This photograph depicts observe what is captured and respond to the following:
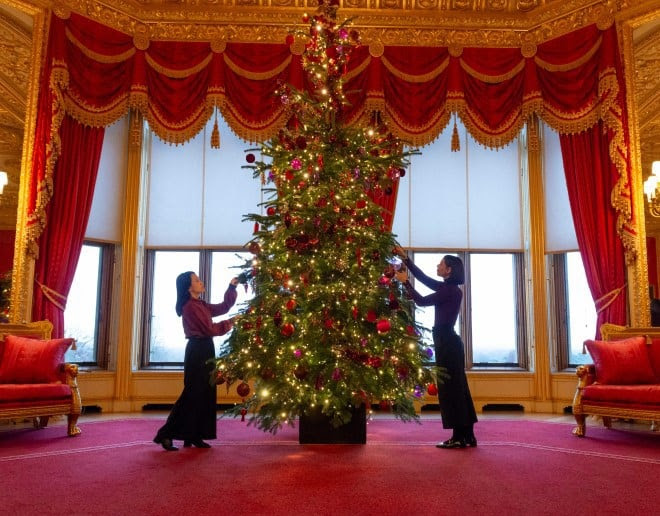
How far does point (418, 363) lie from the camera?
4348mm

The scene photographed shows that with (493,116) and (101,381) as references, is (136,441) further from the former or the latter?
(493,116)

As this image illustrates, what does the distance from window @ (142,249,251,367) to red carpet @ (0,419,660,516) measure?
207cm

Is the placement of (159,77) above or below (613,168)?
above

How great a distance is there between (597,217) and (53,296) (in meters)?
5.50

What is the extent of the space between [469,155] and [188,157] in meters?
3.37

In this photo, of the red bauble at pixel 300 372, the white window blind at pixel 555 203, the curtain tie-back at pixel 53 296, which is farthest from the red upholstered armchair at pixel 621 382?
the curtain tie-back at pixel 53 296

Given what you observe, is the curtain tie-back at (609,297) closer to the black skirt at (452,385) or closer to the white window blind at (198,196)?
the black skirt at (452,385)

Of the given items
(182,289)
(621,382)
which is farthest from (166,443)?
(621,382)

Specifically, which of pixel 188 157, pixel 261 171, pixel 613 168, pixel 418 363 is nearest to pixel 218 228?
pixel 188 157

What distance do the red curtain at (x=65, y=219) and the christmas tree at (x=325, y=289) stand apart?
2412 millimetres

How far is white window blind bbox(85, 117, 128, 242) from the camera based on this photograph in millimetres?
6664

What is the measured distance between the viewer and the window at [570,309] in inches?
269

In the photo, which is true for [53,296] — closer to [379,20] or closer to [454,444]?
[454,444]

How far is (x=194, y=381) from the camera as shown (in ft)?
13.7
